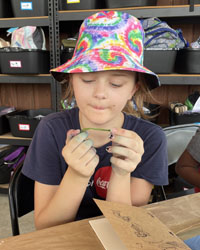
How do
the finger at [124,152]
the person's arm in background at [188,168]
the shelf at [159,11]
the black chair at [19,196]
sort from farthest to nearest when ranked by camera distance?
the shelf at [159,11] → the person's arm in background at [188,168] → the black chair at [19,196] → the finger at [124,152]

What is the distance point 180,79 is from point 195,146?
0.68 metres

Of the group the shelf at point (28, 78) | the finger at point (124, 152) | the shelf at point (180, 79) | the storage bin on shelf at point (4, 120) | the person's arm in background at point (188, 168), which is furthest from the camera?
the storage bin on shelf at point (4, 120)

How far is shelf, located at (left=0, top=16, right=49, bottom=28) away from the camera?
1.77 metres

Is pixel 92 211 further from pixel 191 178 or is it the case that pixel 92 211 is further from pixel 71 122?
Answer: pixel 191 178

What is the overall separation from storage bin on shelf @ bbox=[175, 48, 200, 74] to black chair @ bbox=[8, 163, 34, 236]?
1.31 metres

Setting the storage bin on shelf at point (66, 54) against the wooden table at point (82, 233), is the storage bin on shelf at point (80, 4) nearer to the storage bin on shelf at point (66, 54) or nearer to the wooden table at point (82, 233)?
the storage bin on shelf at point (66, 54)

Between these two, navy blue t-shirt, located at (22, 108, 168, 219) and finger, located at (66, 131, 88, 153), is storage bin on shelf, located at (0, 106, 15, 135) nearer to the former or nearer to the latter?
navy blue t-shirt, located at (22, 108, 168, 219)

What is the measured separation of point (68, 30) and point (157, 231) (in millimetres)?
2022

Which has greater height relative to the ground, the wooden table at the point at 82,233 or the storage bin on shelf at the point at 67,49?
the storage bin on shelf at the point at 67,49

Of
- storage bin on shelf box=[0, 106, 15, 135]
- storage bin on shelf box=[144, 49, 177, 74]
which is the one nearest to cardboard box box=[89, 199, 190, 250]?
storage bin on shelf box=[144, 49, 177, 74]

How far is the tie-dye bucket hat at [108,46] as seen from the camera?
65cm

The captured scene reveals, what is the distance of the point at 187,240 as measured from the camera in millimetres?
540

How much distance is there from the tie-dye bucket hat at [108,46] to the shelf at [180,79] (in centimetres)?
104

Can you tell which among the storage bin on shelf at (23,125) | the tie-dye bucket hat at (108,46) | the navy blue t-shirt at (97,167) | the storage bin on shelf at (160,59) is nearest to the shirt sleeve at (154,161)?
the navy blue t-shirt at (97,167)
